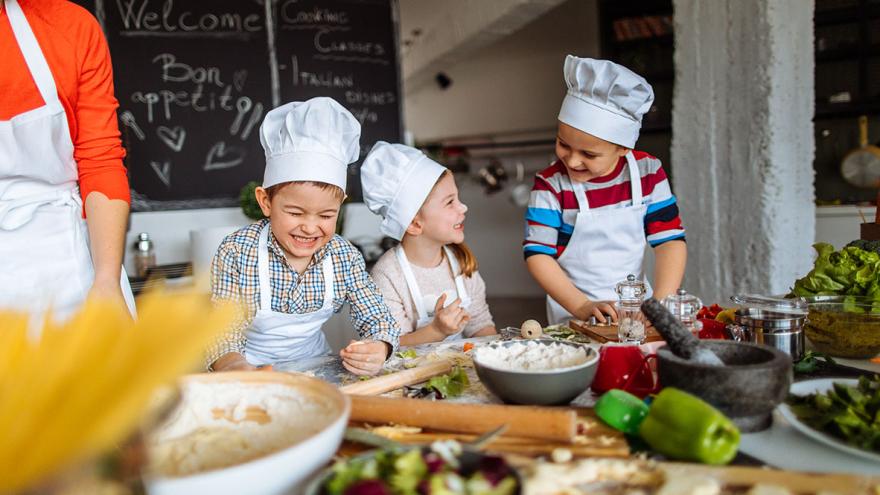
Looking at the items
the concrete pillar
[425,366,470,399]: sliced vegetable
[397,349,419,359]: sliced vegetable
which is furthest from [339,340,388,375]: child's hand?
the concrete pillar

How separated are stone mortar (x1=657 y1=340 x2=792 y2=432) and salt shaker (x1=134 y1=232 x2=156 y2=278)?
2.68 meters

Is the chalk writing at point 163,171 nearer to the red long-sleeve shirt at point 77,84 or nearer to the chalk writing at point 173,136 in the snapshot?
the chalk writing at point 173,136

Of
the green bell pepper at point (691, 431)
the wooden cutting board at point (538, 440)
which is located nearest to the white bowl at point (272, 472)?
the wooden cutting board at point (538, 440)

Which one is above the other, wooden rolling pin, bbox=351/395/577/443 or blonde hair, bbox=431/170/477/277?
blonde hair, bbox=431/170/477/277

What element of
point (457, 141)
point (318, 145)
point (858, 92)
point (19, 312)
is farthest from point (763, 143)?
point (457, 141)

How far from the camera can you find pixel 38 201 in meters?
1.68

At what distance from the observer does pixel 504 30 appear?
5.08 metres

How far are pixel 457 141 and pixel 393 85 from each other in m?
3.70

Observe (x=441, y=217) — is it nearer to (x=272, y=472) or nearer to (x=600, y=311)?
(x=600, y=311)

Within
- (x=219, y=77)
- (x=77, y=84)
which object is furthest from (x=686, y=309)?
(x=219, y=77)

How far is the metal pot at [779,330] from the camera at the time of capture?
1.30 m

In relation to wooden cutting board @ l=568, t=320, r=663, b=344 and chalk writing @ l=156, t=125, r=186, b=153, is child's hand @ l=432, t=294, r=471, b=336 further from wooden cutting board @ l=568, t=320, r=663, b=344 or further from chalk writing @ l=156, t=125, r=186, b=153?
chalk writing @ l=156, t=125, r=186, b=153

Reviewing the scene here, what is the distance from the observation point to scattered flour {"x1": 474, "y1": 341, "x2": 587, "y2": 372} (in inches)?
45.8

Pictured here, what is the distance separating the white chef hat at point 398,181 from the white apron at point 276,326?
0.32 m
